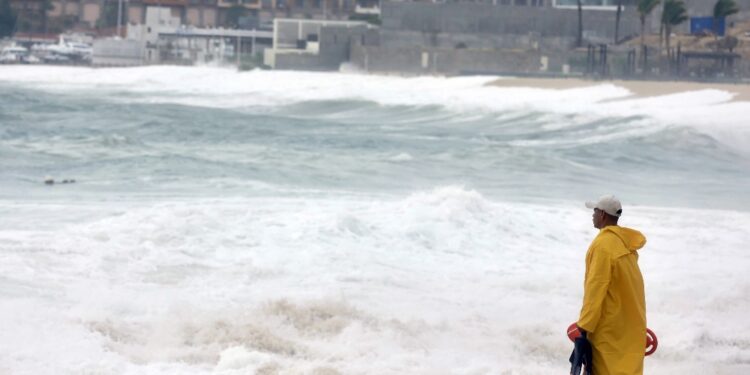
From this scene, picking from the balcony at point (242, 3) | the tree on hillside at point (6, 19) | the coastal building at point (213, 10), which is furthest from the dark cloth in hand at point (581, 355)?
the tree on hillside at point (6, 19)

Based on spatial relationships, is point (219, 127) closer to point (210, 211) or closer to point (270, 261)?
point (210, 211)

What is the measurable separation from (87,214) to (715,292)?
706 centimetres

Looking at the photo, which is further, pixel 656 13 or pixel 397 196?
pixel 656 13

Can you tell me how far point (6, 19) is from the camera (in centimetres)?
12581

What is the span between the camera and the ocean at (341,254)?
30.6ft

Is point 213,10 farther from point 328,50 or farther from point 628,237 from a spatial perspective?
point 628,237

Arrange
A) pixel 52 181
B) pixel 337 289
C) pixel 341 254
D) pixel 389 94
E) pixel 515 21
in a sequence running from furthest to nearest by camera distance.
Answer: pixel 515 21, pixel 389 94, pixel 52 181, pixel 341 254, pixel 337 289

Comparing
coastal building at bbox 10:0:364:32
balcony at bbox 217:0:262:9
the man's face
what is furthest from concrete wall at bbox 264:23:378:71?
the man's face

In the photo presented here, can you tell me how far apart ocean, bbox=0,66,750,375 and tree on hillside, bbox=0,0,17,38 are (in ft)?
323

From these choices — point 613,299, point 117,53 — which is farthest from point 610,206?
point 117,53

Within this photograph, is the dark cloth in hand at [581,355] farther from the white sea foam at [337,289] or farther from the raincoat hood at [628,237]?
the white sea foam at [337,289]

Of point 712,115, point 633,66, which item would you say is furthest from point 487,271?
point 633,66

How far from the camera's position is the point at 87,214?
50.0ft

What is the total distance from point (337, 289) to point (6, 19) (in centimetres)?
12058
